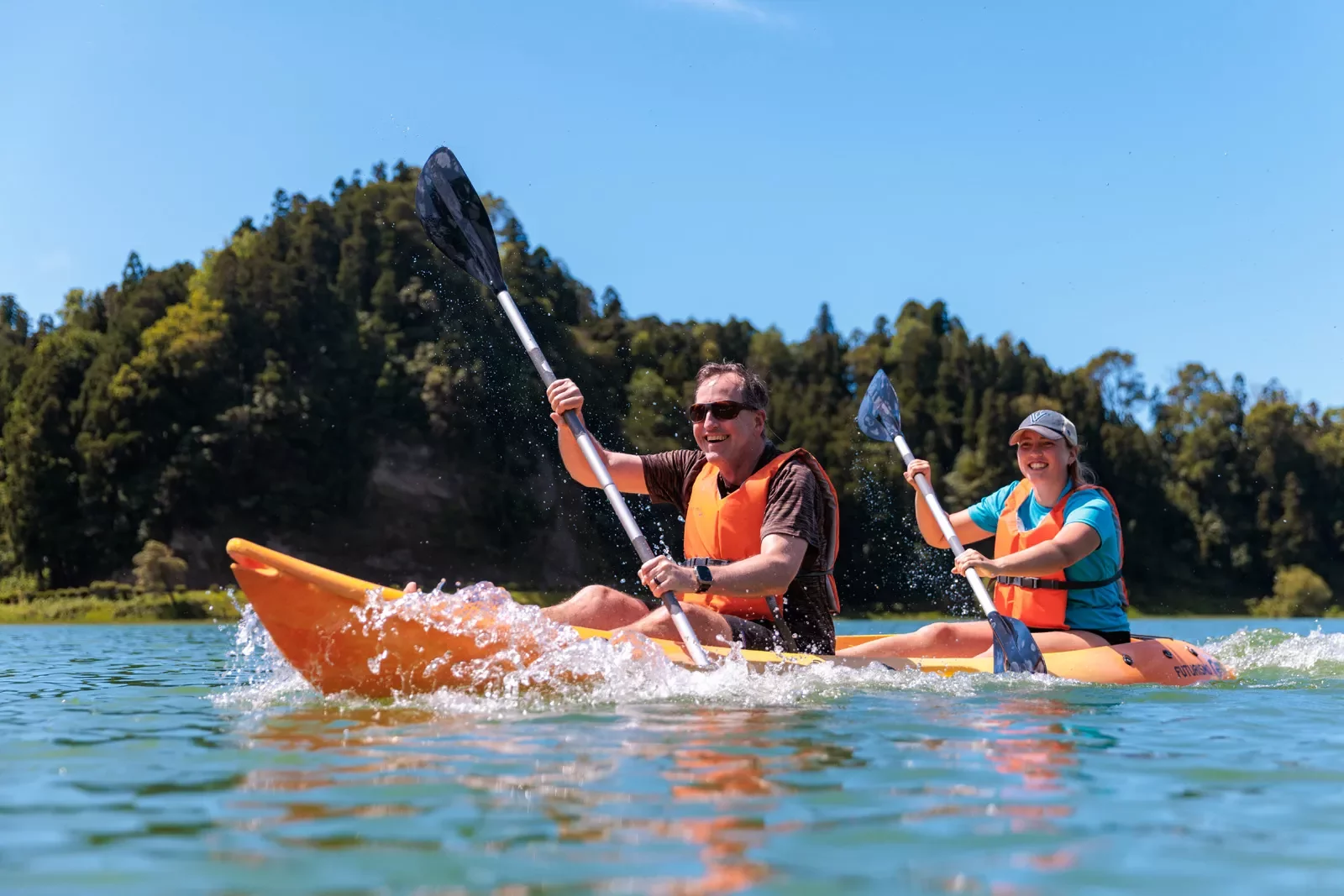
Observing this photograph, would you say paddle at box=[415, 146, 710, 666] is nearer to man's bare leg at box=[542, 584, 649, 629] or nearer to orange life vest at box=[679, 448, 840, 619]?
orange life vest at box=[679, 448, 840, 619]

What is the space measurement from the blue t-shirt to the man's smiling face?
1410 millimetres

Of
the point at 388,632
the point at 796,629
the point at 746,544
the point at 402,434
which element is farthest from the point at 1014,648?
the point at 402,434

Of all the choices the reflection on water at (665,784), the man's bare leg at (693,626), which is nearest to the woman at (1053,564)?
the man's bare leg at (693,626)

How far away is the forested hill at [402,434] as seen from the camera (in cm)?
3850

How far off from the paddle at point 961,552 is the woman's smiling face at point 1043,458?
0.44 m

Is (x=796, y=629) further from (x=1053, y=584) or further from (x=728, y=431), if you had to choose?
(x=1053, y=584)

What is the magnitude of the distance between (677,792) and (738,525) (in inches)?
82.4

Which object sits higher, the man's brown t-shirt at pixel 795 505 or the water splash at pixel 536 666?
the man's brown t-shirt at pixel 795 505

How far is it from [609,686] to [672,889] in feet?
8.25

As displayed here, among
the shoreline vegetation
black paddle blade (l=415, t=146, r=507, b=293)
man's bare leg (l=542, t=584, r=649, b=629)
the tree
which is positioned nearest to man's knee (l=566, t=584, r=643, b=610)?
man's bare leg (l=542, t=584, r=649, b=629)

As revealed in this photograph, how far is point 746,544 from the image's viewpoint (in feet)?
16.1

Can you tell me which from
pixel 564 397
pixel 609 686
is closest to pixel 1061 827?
pixel 609 686

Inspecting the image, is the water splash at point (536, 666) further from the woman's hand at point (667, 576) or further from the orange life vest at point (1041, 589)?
the orange life vest at point (1041, 589)

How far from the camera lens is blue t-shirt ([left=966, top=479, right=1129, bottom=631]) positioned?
5801 millimetres
